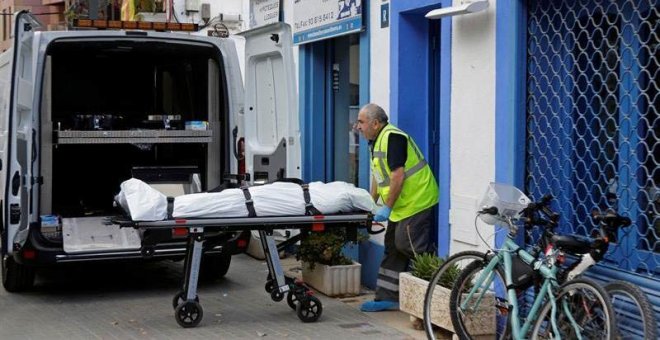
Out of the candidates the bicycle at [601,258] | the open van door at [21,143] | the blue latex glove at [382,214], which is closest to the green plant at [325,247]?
the blue latex glove at [382,214]

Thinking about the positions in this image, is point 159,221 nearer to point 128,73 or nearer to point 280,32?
point 280,32

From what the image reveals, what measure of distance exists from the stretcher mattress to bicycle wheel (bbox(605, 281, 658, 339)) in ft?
7.86

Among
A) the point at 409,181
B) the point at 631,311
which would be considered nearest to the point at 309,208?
the point at 409,181

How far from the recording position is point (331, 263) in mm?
8453

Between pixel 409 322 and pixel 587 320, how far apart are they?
2.45 m

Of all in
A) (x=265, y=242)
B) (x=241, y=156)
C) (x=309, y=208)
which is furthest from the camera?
(x=241, y=156)

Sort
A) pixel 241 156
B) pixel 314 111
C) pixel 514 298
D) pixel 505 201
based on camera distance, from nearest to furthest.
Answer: pixel 514 298 < pixel 505 201 < pixel 241 156 < pixel 314 111

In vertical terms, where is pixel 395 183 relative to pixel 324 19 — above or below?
below

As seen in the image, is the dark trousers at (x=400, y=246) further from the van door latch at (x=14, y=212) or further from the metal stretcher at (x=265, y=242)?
the van door latch at (x=14, y=212)

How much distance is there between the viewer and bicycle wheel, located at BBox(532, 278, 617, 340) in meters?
4.81

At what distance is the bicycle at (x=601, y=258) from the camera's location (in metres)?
4.75

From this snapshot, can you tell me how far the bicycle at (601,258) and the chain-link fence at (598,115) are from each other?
17.7 inches

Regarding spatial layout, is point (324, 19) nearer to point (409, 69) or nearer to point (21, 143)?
point (409, 69)

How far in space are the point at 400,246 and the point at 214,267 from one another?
2173 millimetres
